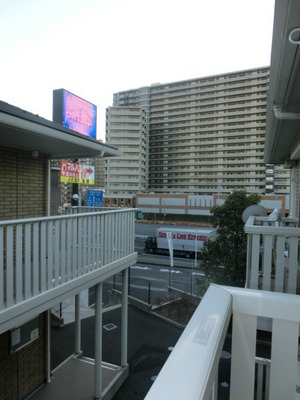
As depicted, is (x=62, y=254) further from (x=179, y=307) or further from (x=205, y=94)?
(x=205, y=94)

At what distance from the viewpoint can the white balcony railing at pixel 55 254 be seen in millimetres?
3414

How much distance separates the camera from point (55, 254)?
420 centimetres

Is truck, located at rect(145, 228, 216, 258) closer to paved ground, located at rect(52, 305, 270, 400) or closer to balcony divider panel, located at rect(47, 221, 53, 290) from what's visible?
paved ground, located at rect(52, 305, 270, 400)

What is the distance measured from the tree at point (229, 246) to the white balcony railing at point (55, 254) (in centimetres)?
661

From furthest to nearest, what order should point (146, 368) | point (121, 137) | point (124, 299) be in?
point (121, 137) → point (146, 368) → point (124, 299)

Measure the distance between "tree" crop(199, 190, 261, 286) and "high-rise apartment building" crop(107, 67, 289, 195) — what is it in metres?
59.2

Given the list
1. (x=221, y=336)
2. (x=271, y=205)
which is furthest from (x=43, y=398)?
(x=271, y=205)

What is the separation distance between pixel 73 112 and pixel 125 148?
69914 millimetres

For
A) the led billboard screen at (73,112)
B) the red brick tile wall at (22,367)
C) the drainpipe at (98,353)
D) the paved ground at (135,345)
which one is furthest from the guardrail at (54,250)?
the led billboard screen at (73,112)

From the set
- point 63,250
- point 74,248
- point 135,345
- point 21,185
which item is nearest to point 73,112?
point 21,185

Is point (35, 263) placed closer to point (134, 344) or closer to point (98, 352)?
point (98, 352)

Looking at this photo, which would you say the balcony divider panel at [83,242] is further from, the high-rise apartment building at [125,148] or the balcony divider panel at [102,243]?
the high-rise apartment building at [125,148]

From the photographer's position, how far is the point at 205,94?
83.7 metres

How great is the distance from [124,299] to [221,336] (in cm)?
652
